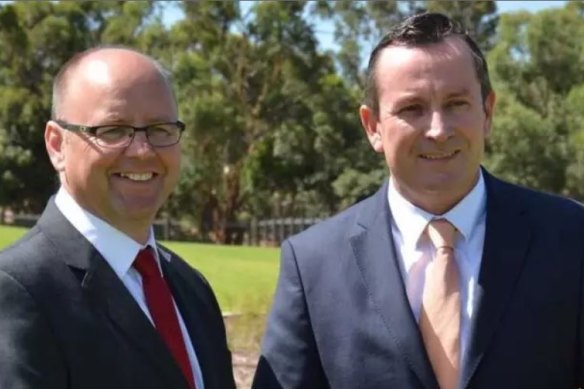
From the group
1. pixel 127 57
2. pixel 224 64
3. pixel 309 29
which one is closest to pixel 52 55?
pixel 224 64

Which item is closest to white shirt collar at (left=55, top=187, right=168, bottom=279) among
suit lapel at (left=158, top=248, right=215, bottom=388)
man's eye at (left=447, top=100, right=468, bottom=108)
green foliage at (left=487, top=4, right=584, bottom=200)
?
suit lapel at (left=158, top=248, right=215, bottom=388)

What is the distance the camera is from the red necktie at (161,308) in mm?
3029

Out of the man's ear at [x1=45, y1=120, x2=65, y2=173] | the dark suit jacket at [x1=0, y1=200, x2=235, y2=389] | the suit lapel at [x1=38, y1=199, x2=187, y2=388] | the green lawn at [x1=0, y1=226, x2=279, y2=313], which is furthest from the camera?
the green lawn at [x1=0, y1=226, x2=279, y2=313]

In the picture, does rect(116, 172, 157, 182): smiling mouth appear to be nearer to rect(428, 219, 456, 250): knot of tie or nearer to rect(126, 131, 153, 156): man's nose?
rect(126, 131, 153, 156): man's nose

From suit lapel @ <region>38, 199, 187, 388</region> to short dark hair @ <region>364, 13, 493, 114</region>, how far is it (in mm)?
932

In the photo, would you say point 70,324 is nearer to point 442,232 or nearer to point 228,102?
point 442,232

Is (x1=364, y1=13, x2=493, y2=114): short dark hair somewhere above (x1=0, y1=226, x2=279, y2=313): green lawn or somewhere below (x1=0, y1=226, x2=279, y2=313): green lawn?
above

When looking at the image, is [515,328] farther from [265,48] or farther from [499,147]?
[265,48]

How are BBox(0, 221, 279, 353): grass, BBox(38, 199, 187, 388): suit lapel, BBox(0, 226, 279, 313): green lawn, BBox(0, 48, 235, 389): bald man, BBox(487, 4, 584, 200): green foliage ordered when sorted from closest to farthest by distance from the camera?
BBox(0, 48, 235, 389): bald man → BBox(38, 199, 187, 388): suit lapel → BBox(0, 221, 279, 353): grass → BBox(0, 226, 279, 313): green lawn → BBox(487, 4, 584, 200): green foliage

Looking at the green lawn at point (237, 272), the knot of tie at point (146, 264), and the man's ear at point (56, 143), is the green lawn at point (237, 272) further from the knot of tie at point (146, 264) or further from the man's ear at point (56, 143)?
the man's ear at point (56, 143)

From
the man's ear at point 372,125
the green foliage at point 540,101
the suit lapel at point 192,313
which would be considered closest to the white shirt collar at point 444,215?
the man's ear at point 372,125

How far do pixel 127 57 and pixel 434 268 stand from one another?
1.06 meters

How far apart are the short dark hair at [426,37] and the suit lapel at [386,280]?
0.35m

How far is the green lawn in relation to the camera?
11875mm
